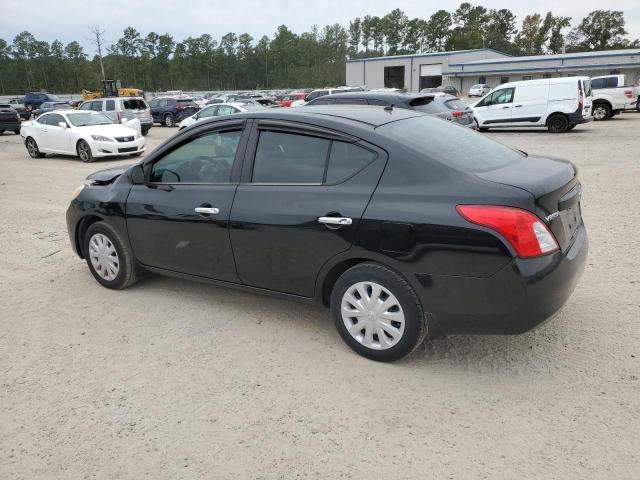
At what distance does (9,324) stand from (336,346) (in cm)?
266

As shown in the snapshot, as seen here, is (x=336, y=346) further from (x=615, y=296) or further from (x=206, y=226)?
(x=615, y=296)

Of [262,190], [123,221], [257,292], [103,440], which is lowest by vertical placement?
[103,440]

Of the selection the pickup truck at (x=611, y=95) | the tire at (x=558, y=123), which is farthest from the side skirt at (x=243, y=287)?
the pickup truck at (x=611, y=95)

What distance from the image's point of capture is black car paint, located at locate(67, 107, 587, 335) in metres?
2.86

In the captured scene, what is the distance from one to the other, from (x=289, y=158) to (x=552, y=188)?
66.8 inches

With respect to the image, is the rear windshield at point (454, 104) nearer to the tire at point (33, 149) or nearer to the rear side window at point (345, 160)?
the rear side window at point (345, 160)

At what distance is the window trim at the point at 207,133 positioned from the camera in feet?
12.5

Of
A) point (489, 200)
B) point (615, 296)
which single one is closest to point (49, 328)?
point (489, 200)

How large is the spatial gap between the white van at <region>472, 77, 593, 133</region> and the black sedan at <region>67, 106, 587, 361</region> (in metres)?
15.4

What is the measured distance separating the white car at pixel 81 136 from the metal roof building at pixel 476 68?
1775 inches

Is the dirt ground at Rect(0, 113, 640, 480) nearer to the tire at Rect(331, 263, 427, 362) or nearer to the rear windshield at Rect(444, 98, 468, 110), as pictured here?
the tire at Rect(331, 263, 427, 362)

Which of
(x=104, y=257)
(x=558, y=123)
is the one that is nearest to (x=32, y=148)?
(x=104, y=257)

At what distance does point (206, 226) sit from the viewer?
390 centimetres

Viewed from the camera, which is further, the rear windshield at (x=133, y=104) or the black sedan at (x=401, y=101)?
the rear windshield at (x=133, y=104)
